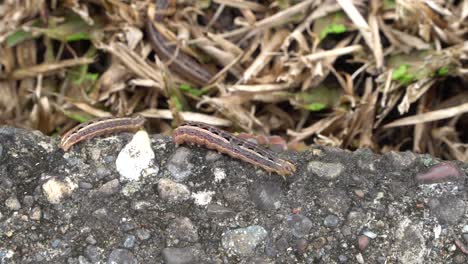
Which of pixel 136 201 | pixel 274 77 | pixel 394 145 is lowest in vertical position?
pixel 394 145

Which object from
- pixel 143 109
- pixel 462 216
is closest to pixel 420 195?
pixel 462 216

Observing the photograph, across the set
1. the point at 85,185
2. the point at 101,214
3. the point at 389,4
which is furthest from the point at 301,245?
the point at 389,4

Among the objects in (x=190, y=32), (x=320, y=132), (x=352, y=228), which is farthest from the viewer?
(x=190, y=32)

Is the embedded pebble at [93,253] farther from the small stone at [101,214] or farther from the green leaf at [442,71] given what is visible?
the green leaf at [442,71]

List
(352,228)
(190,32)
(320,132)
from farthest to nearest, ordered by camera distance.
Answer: (190,32), (320,132), (352,228)

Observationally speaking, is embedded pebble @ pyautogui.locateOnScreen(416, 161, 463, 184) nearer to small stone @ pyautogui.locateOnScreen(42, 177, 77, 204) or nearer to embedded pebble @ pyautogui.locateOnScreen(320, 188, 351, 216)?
embedded pebble @ pyautogui.locateOnScreen(320, 188, 351, 216)

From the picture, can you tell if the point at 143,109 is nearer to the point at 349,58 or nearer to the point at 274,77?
the point at 274,77
